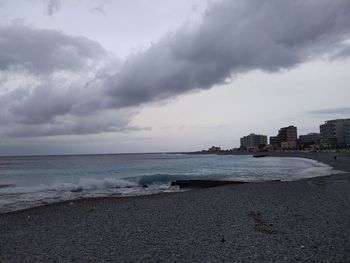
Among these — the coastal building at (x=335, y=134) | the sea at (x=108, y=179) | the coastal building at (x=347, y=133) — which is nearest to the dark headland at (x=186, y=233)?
the sea at (x=108, y=179)

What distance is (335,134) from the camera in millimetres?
175250

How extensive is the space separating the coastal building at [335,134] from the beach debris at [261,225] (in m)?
175

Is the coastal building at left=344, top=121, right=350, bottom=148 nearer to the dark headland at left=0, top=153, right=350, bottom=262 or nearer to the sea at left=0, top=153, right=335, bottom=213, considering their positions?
the sea at left=0, top=153, right=335, bottom=213

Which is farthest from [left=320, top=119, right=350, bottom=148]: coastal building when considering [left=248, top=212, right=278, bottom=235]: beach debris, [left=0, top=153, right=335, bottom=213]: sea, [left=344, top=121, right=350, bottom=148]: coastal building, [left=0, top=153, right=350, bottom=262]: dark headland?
[left=248, top=212, right=278, bottom=235]: beach debris

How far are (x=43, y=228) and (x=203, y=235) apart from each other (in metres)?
5.42

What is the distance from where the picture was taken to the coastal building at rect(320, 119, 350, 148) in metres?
170

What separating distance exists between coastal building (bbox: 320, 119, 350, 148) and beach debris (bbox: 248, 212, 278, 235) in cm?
17482

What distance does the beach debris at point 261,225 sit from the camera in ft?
28.3

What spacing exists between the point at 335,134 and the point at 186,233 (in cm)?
18849

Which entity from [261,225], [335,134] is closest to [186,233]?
[261,225]

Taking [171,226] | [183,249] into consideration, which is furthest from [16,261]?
[171,226]

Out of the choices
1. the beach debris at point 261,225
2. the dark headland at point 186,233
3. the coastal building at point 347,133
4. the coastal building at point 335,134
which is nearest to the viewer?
the dark headland at point 186,233

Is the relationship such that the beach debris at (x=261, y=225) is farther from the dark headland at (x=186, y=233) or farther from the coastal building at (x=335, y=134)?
the coastal building at (x=335, y=134)

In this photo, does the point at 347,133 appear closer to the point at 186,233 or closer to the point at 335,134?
the point at 335,134
